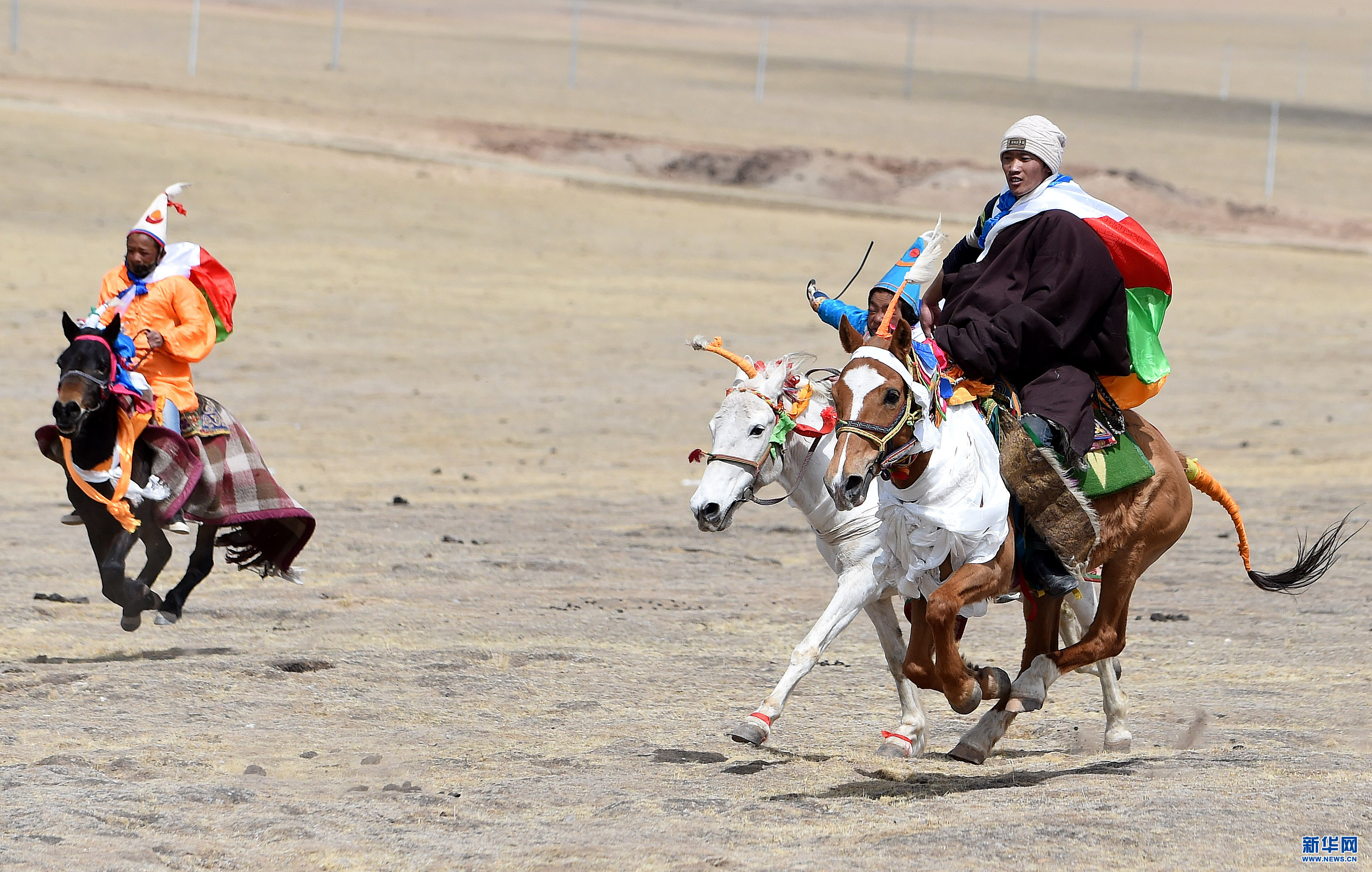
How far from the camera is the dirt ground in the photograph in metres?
5.53

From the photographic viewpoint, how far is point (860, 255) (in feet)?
88.9

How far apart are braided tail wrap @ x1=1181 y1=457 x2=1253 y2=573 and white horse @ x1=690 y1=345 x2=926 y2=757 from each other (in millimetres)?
1298

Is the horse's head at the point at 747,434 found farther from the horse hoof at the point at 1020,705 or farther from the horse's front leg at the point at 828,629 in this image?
the horse hoof at the point at 1020,705

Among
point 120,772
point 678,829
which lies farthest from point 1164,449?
point 120,772

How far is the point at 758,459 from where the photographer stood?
21.8ft

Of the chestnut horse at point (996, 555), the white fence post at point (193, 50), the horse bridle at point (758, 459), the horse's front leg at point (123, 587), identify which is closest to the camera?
the chestnut horse at point (996, 555)

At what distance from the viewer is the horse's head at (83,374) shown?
7934 millimetres

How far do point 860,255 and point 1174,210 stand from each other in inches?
403

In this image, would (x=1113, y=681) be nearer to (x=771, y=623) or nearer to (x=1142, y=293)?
(x=1142, y=293)

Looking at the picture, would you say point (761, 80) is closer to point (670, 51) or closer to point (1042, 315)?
point (670, 51)

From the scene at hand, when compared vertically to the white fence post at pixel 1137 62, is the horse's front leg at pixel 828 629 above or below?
below

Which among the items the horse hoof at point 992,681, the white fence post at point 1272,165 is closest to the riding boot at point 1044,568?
the horse hoof at point 992,681

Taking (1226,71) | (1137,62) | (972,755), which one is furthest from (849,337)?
(1226,71)

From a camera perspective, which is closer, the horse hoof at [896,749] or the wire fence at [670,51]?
the horse hoof at [896,749]
